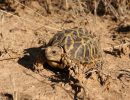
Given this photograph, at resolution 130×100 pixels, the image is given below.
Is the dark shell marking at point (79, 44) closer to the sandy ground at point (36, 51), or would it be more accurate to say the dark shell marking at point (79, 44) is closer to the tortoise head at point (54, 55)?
the tortoise head at point (54, 55)

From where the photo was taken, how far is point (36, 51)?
4562 mm

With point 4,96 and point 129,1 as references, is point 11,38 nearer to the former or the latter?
point 4,96

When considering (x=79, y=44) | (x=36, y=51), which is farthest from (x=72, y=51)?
(x=36, y=51)

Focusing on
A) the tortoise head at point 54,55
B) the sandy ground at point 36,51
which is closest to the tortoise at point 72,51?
the tortoise head at point 54,55

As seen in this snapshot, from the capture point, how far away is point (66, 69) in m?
4.02

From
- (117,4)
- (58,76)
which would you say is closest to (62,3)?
(117,4)

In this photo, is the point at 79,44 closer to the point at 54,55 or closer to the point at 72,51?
the point at 72,51

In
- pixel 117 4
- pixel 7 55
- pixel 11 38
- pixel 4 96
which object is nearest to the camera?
pixel 4 96

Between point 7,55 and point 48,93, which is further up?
point 7,55

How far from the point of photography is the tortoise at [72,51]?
391cm

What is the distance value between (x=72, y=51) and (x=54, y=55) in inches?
8.8

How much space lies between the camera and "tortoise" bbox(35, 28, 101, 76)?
12.8 feet

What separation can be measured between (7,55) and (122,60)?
1.42 meters

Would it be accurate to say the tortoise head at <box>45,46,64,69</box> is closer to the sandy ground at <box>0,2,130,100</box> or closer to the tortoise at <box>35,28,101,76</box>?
the tortoise at <box>35,28,101,76</box>
